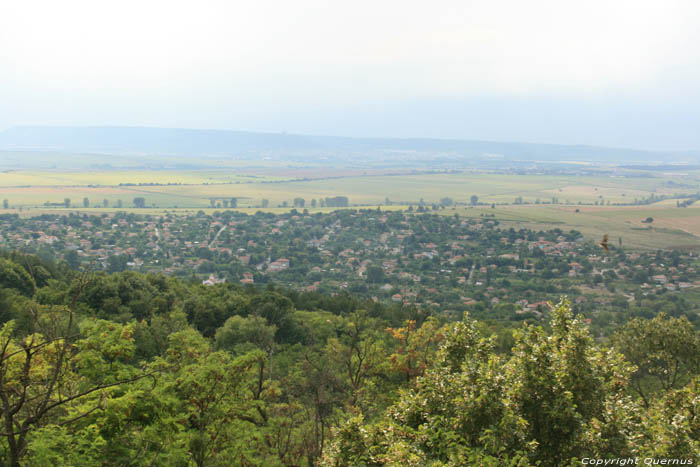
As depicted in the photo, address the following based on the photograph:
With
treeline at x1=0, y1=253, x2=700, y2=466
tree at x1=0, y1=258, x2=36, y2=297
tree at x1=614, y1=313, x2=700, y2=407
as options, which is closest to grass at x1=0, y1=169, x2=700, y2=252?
tree at x1=614, y1=313, x2=700, y2=407

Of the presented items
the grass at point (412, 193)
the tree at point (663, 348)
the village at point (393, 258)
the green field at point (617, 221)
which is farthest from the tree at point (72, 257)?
the green field at point (617, 221)

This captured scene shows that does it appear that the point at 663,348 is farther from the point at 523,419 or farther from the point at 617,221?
the point at 617,221

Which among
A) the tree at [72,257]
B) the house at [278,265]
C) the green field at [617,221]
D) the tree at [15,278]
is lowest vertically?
the house at [278,265]

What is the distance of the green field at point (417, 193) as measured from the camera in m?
66.9

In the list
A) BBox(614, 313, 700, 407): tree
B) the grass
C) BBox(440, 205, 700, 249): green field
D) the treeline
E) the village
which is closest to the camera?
the treeline

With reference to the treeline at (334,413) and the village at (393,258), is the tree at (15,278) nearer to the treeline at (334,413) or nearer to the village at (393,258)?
the village at (393,258)

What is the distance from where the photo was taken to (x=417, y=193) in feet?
362

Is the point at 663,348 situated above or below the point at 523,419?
below

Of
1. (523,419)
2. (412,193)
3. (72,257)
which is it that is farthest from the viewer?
(412,193)

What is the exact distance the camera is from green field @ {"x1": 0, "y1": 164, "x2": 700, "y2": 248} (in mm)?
66938

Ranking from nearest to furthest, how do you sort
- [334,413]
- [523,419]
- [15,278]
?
[523,419] < [334,413] < [15,278]

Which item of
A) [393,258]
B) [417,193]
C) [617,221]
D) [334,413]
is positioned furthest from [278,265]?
[417,193]

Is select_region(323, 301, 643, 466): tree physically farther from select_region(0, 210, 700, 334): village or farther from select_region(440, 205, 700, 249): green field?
select_region(440, 205, 700, 249): green field

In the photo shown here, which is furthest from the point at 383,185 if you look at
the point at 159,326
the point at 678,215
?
the point at 159,326
